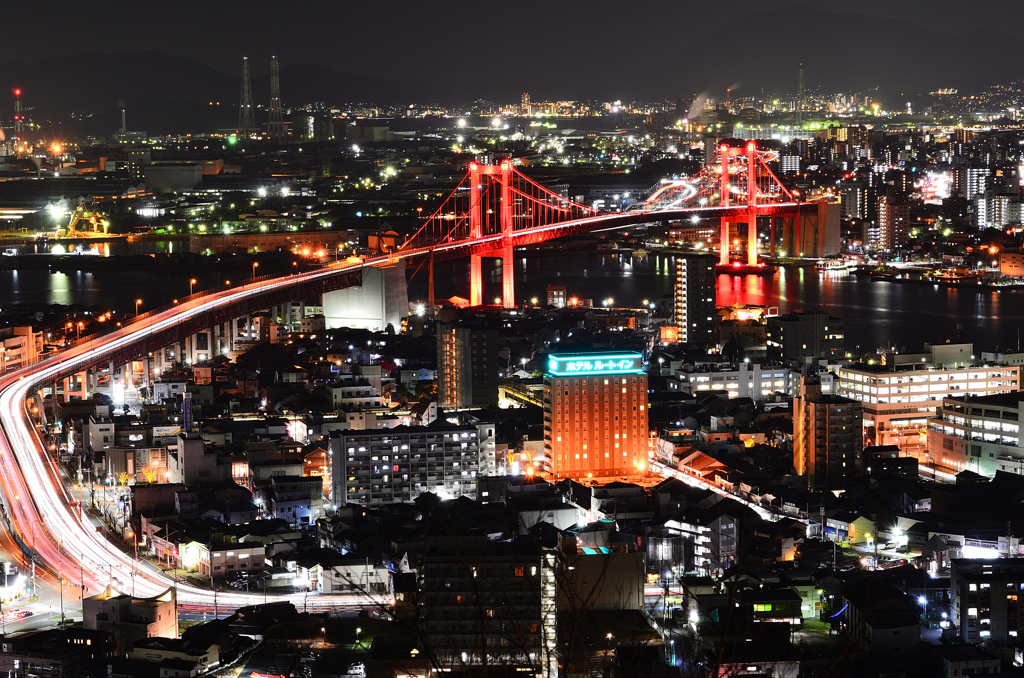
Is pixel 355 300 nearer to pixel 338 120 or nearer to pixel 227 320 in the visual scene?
pixel 227 320

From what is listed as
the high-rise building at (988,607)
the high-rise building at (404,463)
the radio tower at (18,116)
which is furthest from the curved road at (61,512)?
the radio tower at (18,116)

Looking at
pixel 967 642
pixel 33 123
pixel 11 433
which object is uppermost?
pixel 33 123

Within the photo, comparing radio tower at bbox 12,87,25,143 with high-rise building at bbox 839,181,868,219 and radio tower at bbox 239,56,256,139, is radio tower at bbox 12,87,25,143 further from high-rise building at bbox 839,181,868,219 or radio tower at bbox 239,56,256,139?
high-rise building at bbox 839,181,868,219

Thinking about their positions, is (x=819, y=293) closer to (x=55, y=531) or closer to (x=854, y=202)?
(x=854, y=202)

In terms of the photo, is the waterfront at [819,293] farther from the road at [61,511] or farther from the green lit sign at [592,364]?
the road at [61,511]

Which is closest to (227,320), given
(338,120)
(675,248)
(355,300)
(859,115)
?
(355,300)
